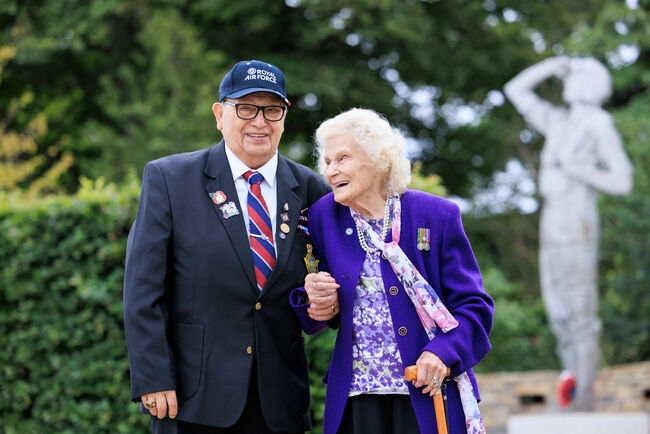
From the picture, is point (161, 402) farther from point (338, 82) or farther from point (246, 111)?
point (338, 82)

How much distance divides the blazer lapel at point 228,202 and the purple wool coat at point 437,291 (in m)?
0.24

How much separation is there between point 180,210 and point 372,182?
0.72 m

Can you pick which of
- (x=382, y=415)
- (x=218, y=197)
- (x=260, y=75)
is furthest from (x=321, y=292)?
(x=260, y=75)

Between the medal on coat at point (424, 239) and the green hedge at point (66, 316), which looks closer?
the medal on coat at point (424, 239)

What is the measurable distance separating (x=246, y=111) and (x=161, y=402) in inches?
43.9

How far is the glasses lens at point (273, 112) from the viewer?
9.50 ft

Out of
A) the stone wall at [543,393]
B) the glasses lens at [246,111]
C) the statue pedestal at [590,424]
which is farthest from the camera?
the stone wall at [543,393]

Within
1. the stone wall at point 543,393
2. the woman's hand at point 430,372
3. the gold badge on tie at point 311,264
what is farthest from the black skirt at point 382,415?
the stone wall at point 543,393

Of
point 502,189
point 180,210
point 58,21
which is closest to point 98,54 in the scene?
point 58,21

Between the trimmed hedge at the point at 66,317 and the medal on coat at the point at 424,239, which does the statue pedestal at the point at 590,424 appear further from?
the medal on coat at the point at 424,239

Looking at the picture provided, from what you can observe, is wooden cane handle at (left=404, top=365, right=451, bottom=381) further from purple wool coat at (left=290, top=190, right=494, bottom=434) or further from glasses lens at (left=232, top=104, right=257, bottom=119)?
glasses lens at (left=232, top=104, right=257, bottom=119)

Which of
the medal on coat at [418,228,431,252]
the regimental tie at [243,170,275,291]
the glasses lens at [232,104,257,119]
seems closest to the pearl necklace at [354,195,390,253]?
the medal on coat at [418,228,431,252]

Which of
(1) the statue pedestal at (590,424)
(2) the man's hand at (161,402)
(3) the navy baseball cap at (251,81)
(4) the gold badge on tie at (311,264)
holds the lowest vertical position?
(1) the statue pedestal at (590,424)

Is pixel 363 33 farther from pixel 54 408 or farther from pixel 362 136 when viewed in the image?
pixel 362 136
